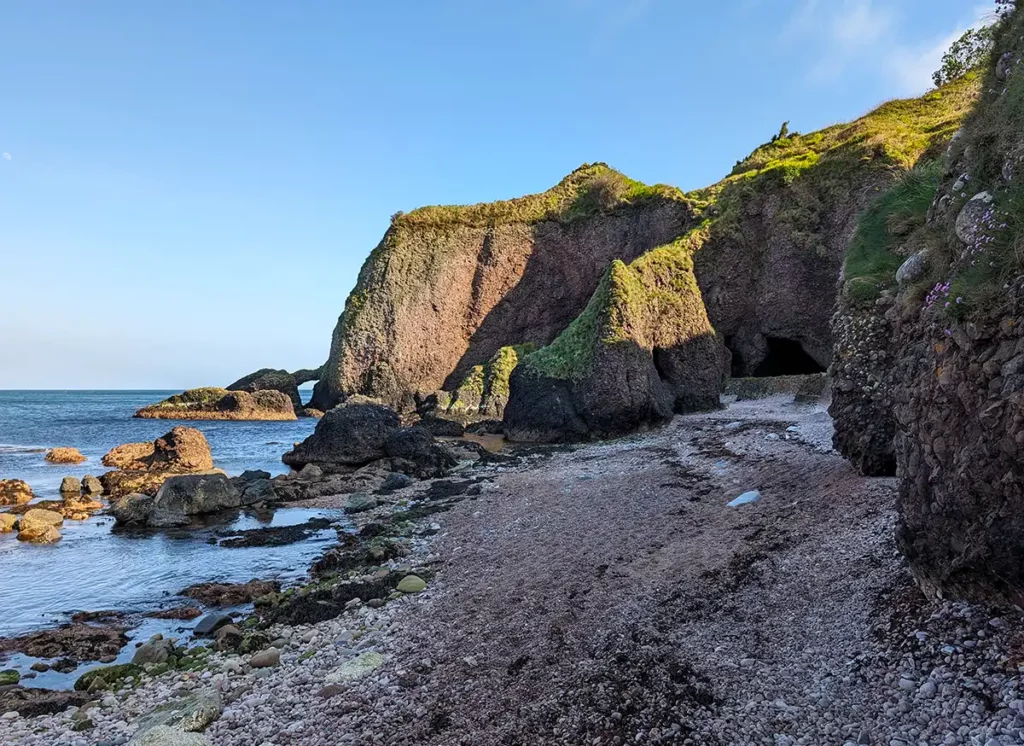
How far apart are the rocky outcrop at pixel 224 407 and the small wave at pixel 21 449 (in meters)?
20.3

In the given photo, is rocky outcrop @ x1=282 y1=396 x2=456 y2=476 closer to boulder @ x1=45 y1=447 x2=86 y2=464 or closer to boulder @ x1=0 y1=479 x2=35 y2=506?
boulder @ x1=0 y1=479 x2=35 y2=506

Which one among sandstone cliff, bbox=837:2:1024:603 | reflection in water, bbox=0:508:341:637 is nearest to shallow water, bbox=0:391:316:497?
reflection in water, bbox=0:508:341:637

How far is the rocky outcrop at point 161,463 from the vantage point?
1930 centimetres

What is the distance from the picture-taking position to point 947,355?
450 cm

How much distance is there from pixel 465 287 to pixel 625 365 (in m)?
25.2

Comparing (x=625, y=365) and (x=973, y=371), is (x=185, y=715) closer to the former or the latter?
(x=973, y=371)

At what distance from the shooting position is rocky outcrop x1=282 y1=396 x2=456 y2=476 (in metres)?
20.2

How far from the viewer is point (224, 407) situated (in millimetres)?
55094

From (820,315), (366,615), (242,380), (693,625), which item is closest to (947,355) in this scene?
(693,625)

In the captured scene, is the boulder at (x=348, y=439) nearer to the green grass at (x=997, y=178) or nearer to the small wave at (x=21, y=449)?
the small wave at (x=21, y=449)

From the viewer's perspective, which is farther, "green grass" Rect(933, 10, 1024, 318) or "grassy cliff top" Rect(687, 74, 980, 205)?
"grassy cliff top" Rect(687, 74, 980, 205)

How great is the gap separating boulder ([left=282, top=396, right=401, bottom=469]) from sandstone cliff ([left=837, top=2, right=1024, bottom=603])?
18.1 meters

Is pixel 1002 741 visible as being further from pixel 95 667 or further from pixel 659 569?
pixel 95 667

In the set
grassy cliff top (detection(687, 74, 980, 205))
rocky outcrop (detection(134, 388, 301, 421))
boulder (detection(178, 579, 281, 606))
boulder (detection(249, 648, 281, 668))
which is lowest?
boulder (detection(178, 579, 281, 606))
